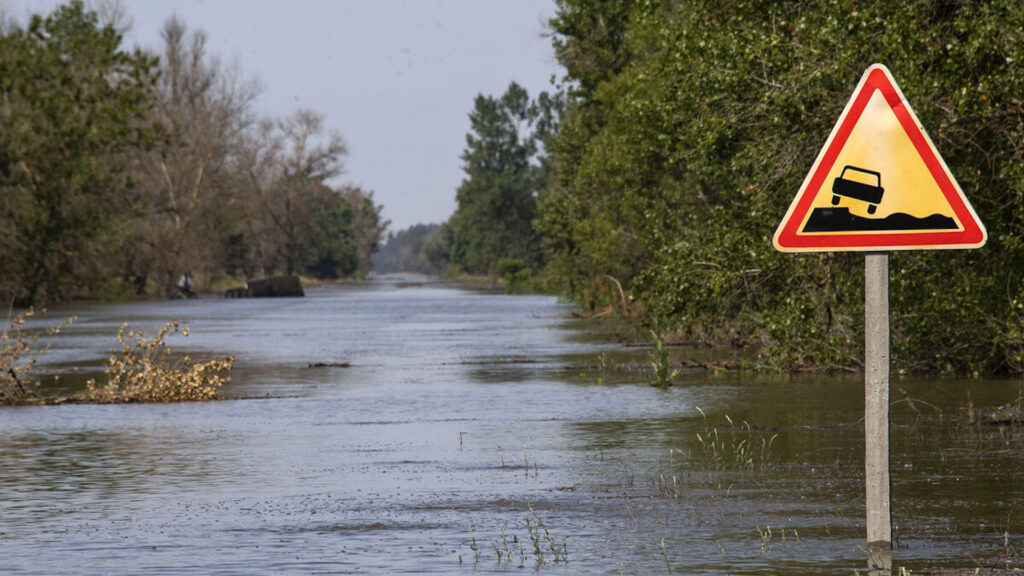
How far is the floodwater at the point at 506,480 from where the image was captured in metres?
7.95

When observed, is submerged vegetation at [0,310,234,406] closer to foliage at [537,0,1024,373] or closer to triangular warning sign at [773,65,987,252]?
foliage at [537,0,1024,373]

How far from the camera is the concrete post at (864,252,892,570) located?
650 centimetres

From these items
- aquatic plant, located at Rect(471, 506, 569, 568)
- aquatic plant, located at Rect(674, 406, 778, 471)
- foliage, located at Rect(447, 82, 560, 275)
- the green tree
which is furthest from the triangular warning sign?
foliage, located at Rect(447, 82, 560, 275)

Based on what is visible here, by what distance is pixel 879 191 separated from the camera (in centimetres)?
647

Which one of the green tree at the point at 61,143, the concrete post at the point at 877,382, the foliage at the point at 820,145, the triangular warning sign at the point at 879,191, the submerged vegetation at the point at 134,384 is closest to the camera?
the triangular warning sign at the point at 879,191

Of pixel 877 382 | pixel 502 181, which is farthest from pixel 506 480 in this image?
pixel 502 181

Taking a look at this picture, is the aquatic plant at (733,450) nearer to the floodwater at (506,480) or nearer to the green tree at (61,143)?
the floodwater at (506,480)

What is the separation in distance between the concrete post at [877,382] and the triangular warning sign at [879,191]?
0.14 metres

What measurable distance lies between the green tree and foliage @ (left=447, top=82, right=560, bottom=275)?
186 ft

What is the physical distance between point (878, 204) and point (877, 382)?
0.84 meters

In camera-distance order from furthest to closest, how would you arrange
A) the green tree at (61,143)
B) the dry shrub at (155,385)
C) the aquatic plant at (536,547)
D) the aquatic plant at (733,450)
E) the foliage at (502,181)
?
the foliage at (502,181)
the green tree at (61,143)
the dry shrub at (155,385)
the aquatic plant at (733,450)
the aquatic plant at (536,547)

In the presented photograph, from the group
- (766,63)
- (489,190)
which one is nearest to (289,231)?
(489,190)

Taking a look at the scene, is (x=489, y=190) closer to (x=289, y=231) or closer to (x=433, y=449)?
(x=289, y=231)

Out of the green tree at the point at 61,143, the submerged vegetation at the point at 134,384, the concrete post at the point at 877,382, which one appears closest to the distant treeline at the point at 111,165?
the green tree at the point at 61,143
